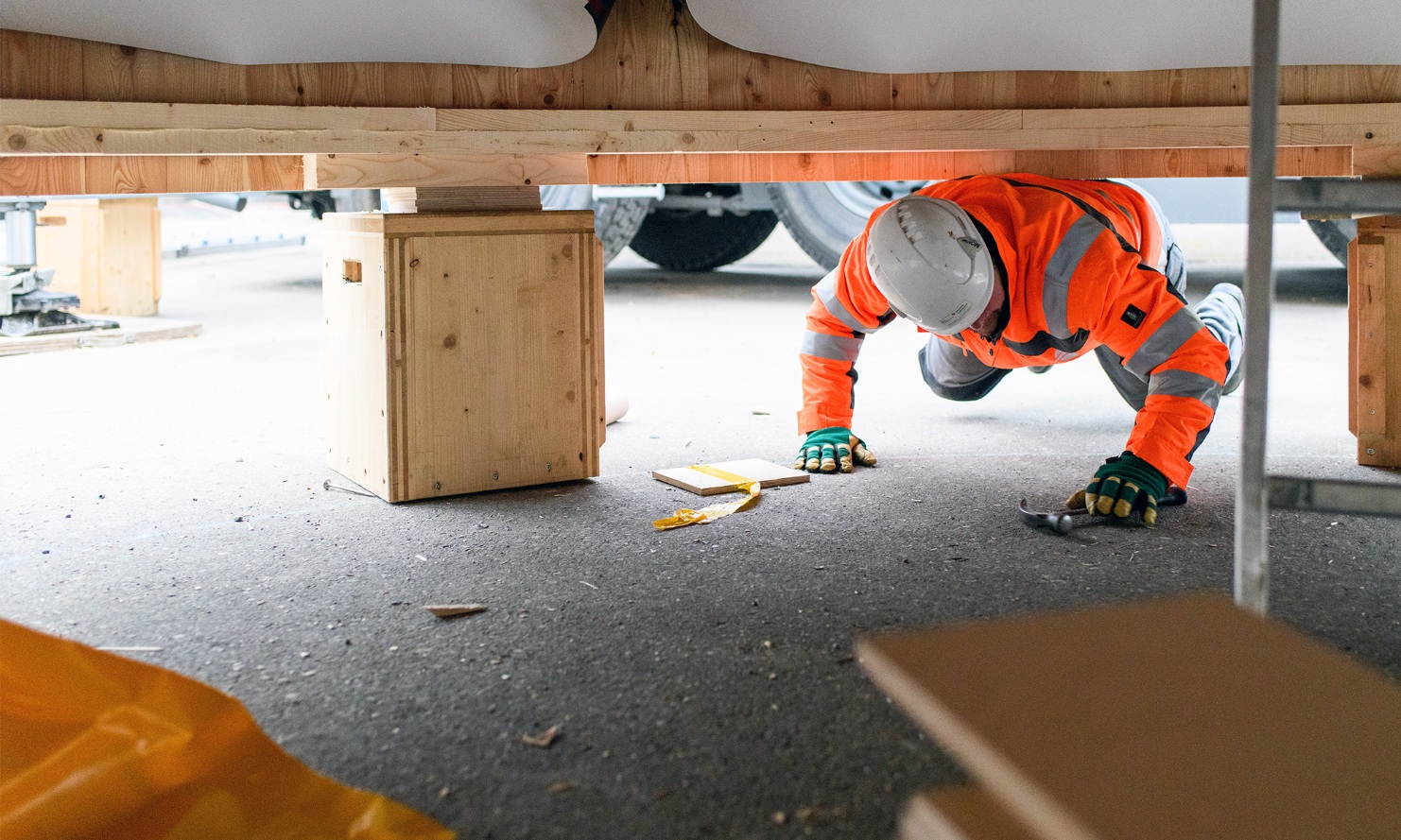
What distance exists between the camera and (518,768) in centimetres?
180

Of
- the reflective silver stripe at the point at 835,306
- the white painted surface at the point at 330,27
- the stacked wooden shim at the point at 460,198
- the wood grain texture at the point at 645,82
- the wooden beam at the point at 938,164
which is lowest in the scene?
the reflective silver stripe at the point at 835,306

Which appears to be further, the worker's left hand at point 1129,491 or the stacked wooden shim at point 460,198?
the stacked wooden shim at point 460,198

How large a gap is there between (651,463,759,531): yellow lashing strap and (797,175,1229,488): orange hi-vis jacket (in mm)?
691

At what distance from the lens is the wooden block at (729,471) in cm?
344

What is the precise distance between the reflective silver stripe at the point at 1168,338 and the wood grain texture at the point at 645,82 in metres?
0.55

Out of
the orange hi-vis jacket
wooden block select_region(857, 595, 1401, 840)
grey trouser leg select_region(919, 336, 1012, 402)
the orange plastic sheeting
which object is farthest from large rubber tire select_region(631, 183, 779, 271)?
wooden block select_region(857, 595, 1401, 840)

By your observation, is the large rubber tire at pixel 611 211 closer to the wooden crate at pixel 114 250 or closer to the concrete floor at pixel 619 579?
the wooden crate at pixel 114 250

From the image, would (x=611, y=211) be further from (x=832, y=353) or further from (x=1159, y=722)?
(x=1159, y=722)

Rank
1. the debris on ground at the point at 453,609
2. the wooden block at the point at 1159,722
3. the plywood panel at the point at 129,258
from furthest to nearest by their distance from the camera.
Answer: the plywood panel at the point at 129,258, the debris on ground at the point at 453,609, the wooden block at the point at 1159,722

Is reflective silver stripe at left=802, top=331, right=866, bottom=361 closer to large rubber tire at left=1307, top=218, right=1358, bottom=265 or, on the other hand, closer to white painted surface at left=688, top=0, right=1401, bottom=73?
white painted surface at left=688, top=0, right=1401, bottom=73

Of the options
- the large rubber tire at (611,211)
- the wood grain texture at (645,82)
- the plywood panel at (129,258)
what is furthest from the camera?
the large rubber tire at (611,211)

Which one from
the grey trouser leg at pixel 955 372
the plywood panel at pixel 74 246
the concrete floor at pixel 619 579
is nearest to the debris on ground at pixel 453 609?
the concrete floor at pixel 619 579

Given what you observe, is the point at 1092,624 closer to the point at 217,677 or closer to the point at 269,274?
the point at 217,677

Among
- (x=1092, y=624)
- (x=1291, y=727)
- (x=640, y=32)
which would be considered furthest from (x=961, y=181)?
(x=1291, y=727)
